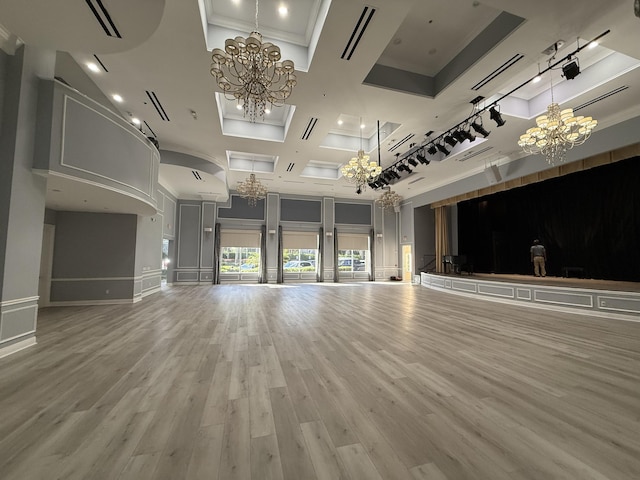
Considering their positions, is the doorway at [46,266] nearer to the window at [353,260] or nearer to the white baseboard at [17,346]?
the white baseboard at [17,346]

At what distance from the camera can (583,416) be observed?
6.50ft

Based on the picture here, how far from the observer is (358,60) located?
4312 millimetres

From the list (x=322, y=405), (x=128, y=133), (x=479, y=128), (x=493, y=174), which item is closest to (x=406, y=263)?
(x=493, y=174)

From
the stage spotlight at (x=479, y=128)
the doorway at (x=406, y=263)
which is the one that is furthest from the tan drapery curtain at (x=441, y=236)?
the stage spotlight at (x=479, y=128)

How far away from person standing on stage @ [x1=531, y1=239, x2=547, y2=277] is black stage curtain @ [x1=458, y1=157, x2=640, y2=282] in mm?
155

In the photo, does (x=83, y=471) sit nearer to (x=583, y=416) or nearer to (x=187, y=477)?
(x=187, y=477)

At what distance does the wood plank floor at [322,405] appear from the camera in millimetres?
1521

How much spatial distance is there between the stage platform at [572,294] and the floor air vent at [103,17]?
919 cm

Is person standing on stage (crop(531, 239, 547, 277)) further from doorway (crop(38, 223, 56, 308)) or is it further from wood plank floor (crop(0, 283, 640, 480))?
doorway (crop(38, 223, 56, 308))

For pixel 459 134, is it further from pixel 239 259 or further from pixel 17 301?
pixel 239 259

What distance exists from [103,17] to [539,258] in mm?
11304

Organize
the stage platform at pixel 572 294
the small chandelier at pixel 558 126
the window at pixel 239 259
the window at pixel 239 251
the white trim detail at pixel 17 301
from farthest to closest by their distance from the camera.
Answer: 1. the window at pixel 239 259
2. the window at pixel 239 251
3. the stage platform at pixel 572 294
4. the small chandelier at pixel 558 126
5. the white trim detail at pixel 17 301

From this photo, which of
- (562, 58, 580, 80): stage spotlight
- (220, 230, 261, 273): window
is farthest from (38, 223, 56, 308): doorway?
(562, 58, 580, 80): stage spotlight

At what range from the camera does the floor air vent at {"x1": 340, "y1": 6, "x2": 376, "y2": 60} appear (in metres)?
3.50
